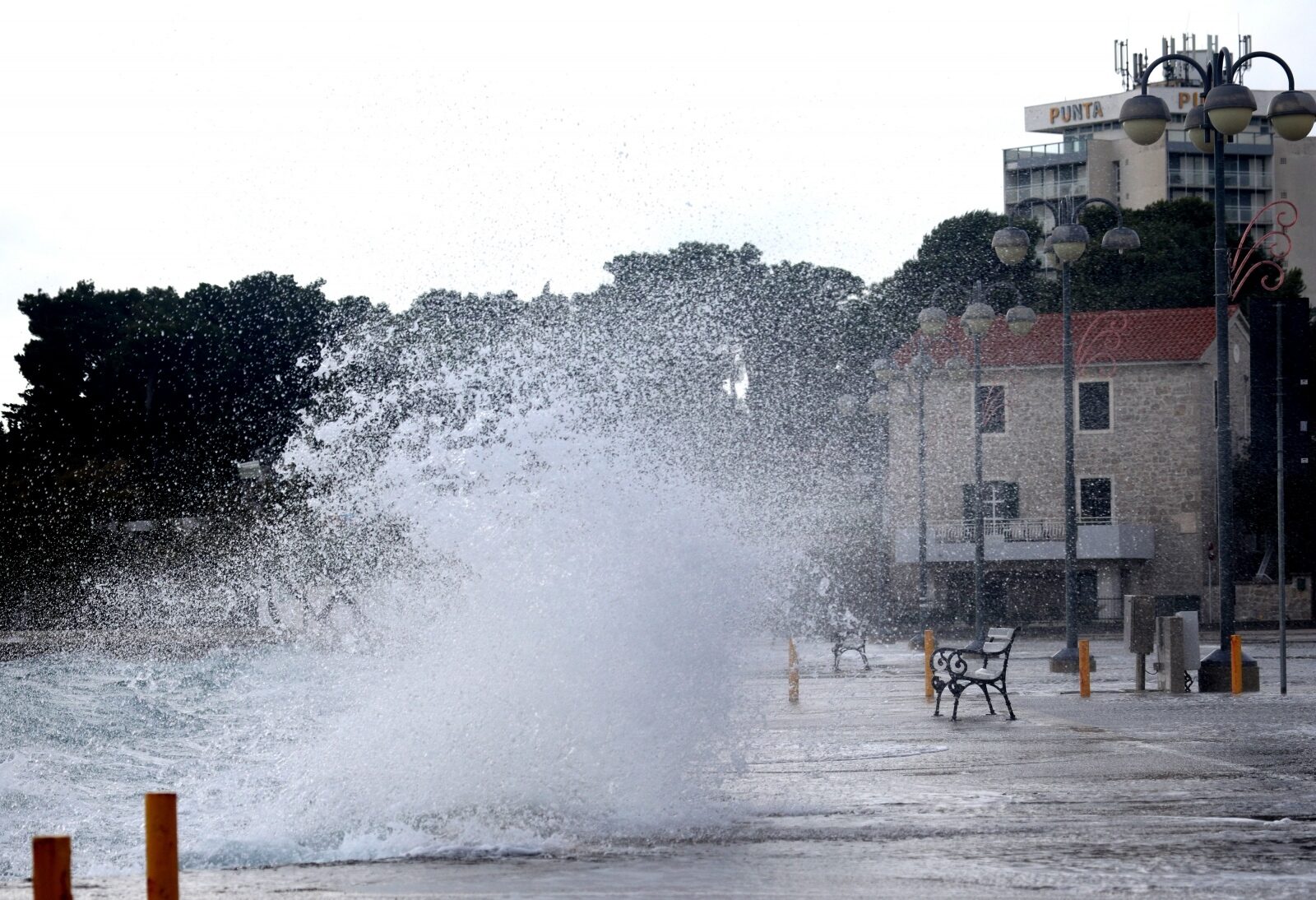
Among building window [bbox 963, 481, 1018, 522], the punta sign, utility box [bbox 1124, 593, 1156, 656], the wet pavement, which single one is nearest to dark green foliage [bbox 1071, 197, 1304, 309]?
building window [bbox 963, 481, 1018, 522]

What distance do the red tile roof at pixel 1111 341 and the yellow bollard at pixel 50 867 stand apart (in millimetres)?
50952

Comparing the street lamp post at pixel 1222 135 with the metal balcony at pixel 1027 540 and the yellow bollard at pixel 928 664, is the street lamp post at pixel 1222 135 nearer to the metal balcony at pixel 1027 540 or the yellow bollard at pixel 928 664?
the yellow bollard at pixel 928 664

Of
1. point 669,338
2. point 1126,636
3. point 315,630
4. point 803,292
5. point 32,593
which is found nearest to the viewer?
point 1126,636

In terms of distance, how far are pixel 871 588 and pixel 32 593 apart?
92.5ft

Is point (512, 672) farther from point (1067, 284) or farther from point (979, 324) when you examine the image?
point (979, 324)

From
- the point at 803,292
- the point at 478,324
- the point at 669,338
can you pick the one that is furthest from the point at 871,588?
the point at 478,324

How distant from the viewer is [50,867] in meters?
5.22

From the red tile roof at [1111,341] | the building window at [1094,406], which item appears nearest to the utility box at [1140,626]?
the red tile roof at [1111,341]

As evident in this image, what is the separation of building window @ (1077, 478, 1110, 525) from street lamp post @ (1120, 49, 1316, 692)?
3506 centimetres

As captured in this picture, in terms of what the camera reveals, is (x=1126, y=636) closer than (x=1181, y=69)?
Yes

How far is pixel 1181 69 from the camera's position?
113 m

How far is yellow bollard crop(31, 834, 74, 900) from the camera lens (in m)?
5.20

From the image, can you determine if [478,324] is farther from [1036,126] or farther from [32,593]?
[1036,126]

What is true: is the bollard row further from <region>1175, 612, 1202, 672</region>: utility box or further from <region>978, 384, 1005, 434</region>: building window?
<region>978, 384, 1005, 434</region>: building window
